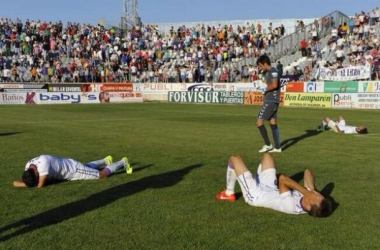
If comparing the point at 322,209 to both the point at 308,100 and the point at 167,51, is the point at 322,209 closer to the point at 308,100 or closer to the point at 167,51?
the point at 308,100

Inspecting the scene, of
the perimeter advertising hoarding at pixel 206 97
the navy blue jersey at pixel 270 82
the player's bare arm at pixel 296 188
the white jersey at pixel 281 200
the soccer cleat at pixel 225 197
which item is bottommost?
the perimeter advertising hoarding at pixel 206 97

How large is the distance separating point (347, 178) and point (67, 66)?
38.6 metres

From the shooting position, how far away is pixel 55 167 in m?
7.94

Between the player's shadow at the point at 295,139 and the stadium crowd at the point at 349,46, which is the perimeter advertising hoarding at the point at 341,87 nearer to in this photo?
the stadium crowd at the point at 349,46

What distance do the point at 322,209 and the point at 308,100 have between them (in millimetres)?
29811

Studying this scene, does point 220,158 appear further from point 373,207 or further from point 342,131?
point 342,131

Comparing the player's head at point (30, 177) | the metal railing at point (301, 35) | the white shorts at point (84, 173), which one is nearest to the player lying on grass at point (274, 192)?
the white shorts at point (84, 173)

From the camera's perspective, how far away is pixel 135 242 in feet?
17.4

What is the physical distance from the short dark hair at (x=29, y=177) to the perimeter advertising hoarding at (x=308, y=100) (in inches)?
1107

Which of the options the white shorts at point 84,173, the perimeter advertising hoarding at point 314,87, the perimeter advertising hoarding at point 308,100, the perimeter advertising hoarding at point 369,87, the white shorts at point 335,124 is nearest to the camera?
the white shorts at point 84,173

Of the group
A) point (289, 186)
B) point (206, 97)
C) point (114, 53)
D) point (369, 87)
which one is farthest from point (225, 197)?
point (114, 53)

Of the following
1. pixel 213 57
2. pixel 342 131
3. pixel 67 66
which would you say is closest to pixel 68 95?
pixel 67 66

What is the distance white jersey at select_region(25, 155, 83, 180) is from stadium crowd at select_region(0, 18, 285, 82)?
35013mm

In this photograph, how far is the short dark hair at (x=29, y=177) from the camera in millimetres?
7582
